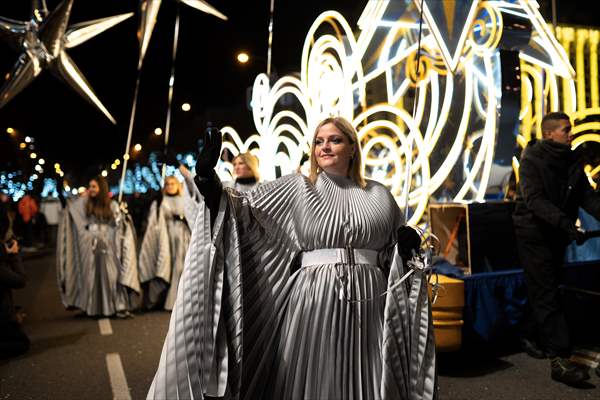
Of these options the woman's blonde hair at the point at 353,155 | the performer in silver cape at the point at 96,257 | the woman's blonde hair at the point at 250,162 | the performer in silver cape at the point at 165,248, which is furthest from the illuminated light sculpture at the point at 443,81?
the performer in silver cape at the point at 96,257

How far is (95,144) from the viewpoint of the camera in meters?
19.8

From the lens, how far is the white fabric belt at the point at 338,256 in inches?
107

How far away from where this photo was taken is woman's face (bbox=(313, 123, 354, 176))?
9.55 feet

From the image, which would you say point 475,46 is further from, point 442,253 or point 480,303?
point 480,303

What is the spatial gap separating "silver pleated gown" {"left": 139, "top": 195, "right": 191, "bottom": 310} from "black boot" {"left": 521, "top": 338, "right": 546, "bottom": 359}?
458 cm

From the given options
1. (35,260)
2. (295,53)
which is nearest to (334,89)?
(295,53)

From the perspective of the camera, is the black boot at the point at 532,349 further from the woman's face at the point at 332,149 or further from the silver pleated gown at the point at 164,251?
the silver pleated gown at the point at 164,251

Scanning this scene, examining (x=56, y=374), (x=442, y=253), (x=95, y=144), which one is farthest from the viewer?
(x=95, y=144)

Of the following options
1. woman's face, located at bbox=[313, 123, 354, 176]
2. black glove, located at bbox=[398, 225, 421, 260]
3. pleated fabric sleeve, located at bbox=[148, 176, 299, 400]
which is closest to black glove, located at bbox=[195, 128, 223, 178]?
pleated fabric sleeve, located at bbox=[148, 176, 299, 400]

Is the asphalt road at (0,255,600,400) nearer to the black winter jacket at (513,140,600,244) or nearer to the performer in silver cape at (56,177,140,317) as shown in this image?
the performer in silver cape at (56,177,140,317)

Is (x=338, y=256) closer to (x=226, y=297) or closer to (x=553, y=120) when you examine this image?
(x=226, y=297)

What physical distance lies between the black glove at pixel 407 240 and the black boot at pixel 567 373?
7.51 ft

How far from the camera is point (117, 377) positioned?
4.63 m

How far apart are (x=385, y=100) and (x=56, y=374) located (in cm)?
472
